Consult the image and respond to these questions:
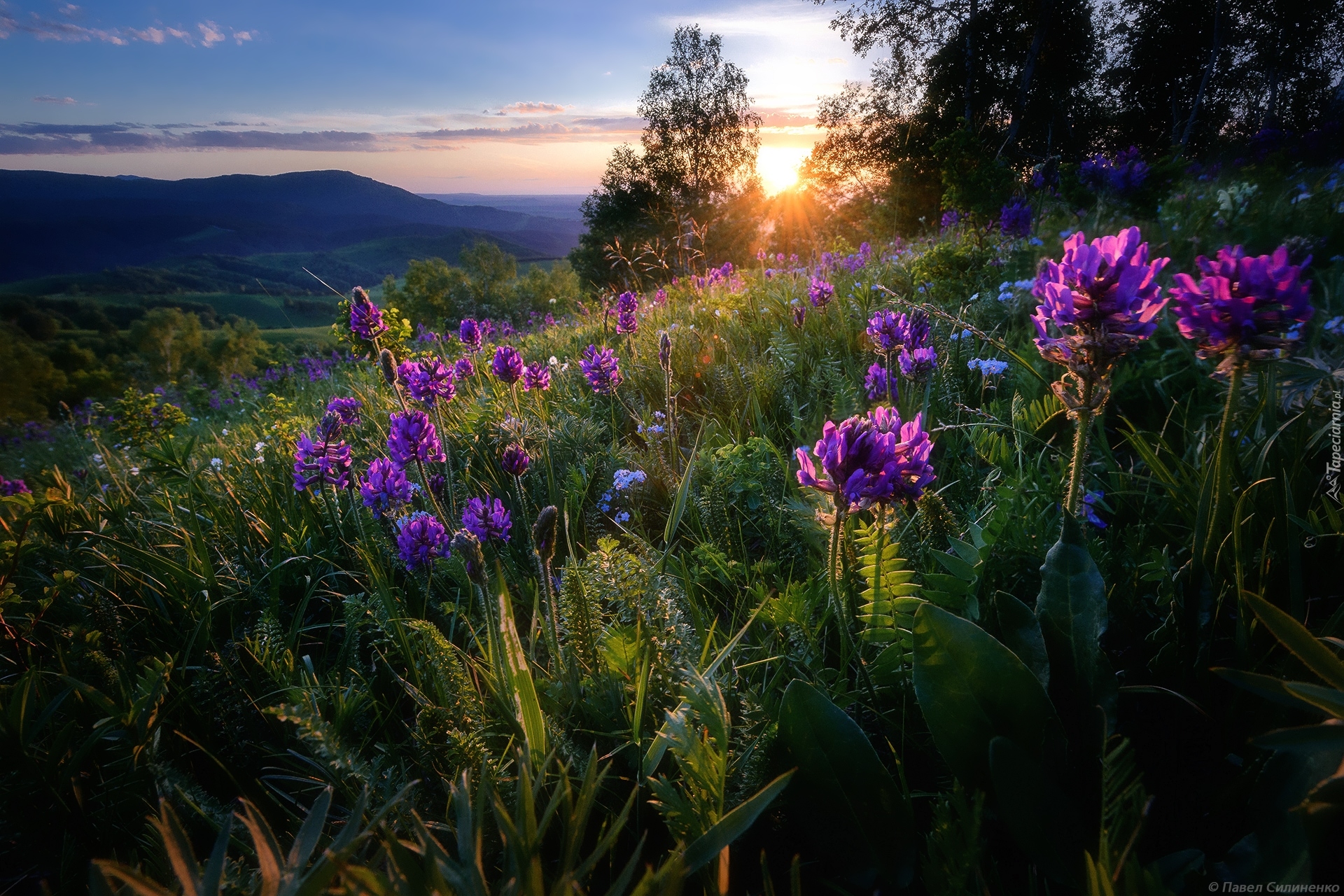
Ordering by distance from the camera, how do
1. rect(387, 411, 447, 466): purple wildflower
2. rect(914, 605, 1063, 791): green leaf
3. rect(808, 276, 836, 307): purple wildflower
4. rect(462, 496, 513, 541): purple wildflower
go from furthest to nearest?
rect(808, 276, 836, 307): purple wildflower < rect(387, 411, 447, 466): purple wildflower < rect(462, 496, 513, 541): purple wildflower < rect(914, 605, 1063, 791): green leaf

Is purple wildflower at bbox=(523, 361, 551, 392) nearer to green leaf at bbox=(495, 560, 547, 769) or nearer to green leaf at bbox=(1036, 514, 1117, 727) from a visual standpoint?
green leaf at bbox=(495, 560, 547, 769)

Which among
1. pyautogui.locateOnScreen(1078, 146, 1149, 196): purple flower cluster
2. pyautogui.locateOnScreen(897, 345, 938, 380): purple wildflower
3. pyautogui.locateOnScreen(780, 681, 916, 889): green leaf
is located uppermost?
pyautogui.locateOnScreen(1078, 146, 1149, 196): purple flower cluster

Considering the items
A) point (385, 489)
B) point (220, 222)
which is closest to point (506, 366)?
point (385, 489)

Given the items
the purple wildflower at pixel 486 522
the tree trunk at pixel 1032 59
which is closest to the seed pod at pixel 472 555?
the purple wildflower at pixel 486 522

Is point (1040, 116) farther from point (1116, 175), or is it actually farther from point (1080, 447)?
point (1080, 447)

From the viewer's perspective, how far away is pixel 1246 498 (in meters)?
1.23

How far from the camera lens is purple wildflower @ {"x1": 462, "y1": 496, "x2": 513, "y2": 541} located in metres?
1.80

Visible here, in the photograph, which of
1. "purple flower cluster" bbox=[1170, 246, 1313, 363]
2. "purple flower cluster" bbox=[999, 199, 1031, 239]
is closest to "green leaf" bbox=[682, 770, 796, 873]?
"purple flower cluster" bbox=[1170, 246, 1313, 363]

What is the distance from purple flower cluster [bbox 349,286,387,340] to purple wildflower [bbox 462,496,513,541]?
142cm

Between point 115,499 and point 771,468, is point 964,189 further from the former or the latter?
point 115,499

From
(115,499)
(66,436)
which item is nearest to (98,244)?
(66,436)

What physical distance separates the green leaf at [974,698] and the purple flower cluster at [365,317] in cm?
270

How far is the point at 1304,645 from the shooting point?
29.9 inches

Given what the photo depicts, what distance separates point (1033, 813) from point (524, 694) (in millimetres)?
814
